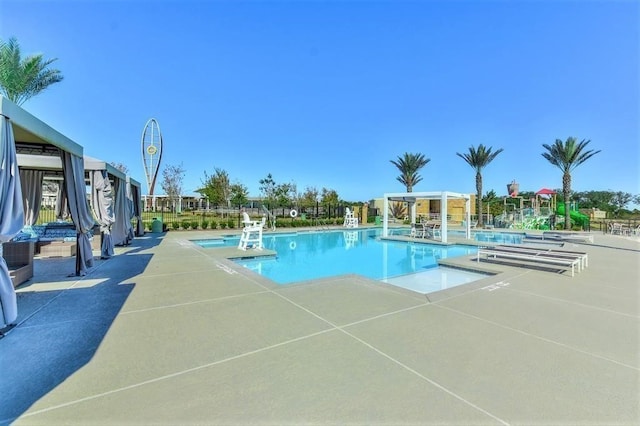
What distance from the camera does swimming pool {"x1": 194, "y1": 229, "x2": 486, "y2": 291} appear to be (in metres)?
7.26

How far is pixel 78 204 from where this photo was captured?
17.1ft

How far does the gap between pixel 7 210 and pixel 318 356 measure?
3533 millimetres

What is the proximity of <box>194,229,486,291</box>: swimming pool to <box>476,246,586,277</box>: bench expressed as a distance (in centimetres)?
136

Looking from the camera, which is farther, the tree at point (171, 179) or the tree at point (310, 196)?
the tree at point (310, 196)

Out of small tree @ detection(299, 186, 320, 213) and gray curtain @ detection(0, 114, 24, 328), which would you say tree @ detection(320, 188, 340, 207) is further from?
gray curtain @ detection(0, 114, 24, 328)

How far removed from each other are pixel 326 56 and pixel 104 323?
51.2 ft

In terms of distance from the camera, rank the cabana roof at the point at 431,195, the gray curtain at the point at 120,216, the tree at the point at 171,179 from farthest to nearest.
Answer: the tree at the point at 171,179, the cabana roof at the point at 431,195, the gray curtain at the point at 120,216

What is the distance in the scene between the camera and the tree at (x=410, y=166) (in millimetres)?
24094

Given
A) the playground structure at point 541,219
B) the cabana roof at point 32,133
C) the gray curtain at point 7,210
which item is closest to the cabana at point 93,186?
the cabana roof at point 32,133

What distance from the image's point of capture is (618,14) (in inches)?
289

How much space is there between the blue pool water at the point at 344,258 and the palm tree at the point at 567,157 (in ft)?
40.7

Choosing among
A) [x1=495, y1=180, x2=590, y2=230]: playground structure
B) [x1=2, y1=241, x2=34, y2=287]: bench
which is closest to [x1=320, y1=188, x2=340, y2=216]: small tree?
[x1=495, y1=180, x2=590, y2=230]: playground structure

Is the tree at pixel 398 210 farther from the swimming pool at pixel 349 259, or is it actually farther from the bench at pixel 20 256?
the bench at pixel 20 256

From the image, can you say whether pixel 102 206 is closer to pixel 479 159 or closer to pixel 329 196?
pixel 479 159
